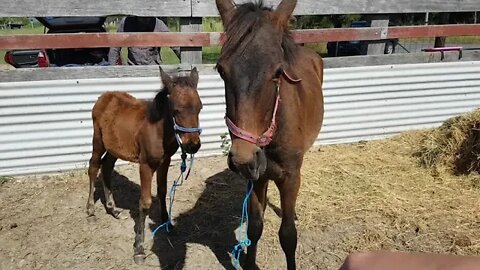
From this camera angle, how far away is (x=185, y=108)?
3377 mm

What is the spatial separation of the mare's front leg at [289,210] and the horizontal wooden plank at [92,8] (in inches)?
108

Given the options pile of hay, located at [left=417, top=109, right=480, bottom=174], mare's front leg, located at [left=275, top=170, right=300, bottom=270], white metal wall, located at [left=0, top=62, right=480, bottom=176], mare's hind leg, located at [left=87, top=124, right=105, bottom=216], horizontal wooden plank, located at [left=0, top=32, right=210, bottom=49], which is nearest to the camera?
mare's front leg, located at [left=275, top=170, right=300, bottom=270]

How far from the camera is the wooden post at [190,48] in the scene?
16.6ft

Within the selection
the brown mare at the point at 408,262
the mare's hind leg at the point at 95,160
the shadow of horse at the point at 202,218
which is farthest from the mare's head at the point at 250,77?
the mare's hind leg at the point at 95,160

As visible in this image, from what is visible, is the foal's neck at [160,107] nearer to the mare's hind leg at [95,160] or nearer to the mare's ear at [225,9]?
the mare's hind leg at [95,160]

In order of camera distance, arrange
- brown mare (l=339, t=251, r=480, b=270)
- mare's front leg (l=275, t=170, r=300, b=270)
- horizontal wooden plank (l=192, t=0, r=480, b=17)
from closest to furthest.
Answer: brown mare (l=339, t=251, r=480, b=270) → mare's front leg (l=275, t=170, r=300, b=270) → horizontal wooden plank (l=192, t=0, r=480, b=17)

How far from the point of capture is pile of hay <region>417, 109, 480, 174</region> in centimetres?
485

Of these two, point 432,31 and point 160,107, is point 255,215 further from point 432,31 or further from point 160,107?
point 432,31

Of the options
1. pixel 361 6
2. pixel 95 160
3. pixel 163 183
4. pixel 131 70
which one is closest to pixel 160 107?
pixel 163 183

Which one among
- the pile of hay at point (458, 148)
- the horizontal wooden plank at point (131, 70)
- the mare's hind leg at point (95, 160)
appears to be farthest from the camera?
the pile of hay at point (458, 148)

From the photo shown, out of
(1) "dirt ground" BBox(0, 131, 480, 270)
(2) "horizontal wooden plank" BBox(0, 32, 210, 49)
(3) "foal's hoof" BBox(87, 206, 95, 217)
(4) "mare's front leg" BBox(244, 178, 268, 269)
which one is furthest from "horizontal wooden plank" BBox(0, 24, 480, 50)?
(3) "foal's hoof" BBox(87, 206, 95, 217)

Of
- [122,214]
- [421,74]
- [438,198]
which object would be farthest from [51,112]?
[421,74]

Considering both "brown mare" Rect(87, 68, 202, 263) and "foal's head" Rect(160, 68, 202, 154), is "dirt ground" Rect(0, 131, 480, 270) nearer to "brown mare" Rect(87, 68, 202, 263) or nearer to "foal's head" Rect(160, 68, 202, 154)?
"brown mare" Rect(87, 68, 202, 263)

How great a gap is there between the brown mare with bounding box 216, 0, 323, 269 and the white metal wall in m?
2.40
